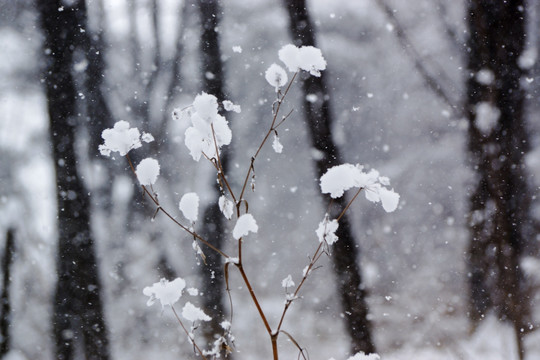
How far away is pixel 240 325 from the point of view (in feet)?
5.86

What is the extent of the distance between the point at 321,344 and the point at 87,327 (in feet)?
3.18

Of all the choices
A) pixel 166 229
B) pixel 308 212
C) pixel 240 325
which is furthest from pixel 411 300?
pixel 166 229

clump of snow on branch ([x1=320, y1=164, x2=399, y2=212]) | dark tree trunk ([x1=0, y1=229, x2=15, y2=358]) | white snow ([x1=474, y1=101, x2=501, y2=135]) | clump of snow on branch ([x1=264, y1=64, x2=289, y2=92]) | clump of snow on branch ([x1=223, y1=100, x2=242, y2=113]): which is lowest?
clump of snow on branch ([x1=320, y1=164, x2=399, y2=212])

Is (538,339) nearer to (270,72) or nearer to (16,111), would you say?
(270,72)

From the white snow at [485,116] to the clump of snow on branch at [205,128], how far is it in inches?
54.1

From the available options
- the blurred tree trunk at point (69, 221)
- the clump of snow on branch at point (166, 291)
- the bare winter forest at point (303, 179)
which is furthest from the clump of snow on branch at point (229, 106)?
the blurred tree trunk at point (69, 221)

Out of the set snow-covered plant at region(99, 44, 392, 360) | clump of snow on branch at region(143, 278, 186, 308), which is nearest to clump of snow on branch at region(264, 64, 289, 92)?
snow-covered plant at region(99, 44, 392, 360)

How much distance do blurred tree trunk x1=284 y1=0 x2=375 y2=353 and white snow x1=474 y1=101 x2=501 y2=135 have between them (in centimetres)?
59

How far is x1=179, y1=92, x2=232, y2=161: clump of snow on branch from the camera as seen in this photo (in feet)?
2.23

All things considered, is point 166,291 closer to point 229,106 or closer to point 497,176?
point 229,106

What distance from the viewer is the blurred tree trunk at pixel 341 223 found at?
1.73 m

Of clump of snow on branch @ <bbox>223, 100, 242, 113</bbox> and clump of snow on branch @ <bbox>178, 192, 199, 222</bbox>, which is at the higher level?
clump of snow on branch @ <bbox>223, 100, 242, 113</bbox>

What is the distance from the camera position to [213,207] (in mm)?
1751

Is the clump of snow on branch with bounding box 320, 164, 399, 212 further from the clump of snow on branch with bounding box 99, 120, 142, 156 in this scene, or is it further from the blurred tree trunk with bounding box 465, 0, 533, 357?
the blurred tree trunk with bounding box 465, 0, 533, 357
